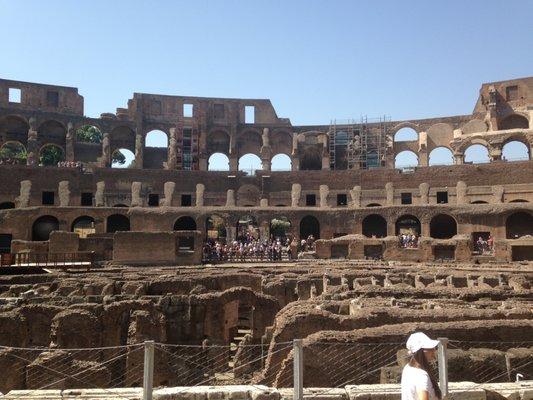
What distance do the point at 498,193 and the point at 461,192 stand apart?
2.51 metres

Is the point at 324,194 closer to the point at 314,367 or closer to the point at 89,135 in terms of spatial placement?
the point at 314,367

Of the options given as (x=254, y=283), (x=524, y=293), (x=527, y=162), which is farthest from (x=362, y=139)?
(x=524, y=293)

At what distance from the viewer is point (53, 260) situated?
23922 mm

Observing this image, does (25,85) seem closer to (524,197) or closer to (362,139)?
(362,139)

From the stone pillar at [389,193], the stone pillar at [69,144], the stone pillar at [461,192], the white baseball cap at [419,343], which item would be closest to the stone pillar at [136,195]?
the stone pillar at [69,144]

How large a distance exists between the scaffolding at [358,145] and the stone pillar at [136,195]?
1982 centimetres

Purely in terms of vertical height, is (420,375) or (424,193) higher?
(424,193)

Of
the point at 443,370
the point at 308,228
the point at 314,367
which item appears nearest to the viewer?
the point at 443,370

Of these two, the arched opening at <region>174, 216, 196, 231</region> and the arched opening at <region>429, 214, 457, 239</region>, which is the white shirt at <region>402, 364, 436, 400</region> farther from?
the arched opening at <region>429, 214, 457, 239</region>

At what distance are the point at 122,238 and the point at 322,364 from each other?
65.2 ft

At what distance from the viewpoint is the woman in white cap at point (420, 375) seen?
3.62 m

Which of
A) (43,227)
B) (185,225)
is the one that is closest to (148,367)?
(185,225)

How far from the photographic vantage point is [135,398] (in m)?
5.15

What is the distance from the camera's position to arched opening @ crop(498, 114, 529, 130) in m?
43.0
